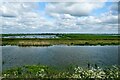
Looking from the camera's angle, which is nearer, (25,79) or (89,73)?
(25,79)

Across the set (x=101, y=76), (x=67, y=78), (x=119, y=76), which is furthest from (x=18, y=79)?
(x=119, y=76)

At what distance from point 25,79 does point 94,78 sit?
13.3 ft

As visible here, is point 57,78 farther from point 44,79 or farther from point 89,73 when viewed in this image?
point 89,73

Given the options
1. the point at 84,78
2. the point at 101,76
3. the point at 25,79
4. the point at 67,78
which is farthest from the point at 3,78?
the point at 101,76

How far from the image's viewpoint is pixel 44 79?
1353 cm

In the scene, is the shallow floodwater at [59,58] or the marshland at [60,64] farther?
the shallow floodwater at [59,58]

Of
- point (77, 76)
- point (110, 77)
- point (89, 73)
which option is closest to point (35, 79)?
point (77, 76)

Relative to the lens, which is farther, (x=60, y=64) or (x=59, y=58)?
(x=59, y=58)

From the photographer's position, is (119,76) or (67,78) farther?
(119,76)

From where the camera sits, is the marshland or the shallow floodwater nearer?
the marshland

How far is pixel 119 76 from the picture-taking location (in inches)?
579

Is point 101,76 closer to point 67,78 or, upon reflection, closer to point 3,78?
point 67,78

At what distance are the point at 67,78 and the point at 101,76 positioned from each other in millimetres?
2216

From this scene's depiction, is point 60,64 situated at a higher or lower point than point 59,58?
lower
